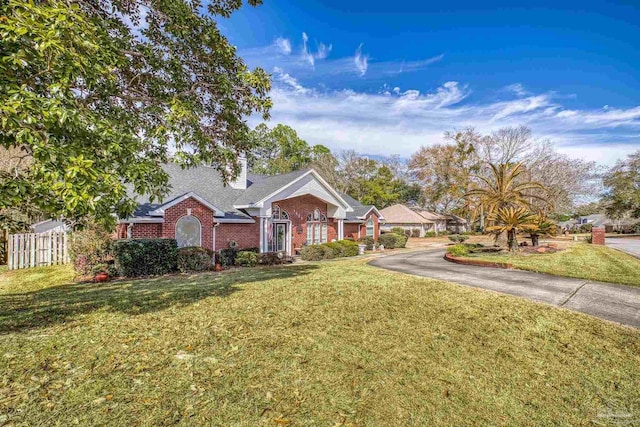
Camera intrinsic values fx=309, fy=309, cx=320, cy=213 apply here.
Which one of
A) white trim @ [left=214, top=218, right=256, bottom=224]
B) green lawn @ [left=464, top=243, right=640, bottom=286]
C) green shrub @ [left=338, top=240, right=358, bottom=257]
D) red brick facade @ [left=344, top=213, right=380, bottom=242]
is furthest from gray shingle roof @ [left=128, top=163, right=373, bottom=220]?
green lawn @ [left=464, top=243, right=640, bottom=286]

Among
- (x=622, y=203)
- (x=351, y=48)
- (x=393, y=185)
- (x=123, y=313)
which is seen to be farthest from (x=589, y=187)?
(x=123, y=313)

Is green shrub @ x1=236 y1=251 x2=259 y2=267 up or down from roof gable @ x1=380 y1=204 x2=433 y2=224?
down

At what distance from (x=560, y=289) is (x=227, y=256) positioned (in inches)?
528

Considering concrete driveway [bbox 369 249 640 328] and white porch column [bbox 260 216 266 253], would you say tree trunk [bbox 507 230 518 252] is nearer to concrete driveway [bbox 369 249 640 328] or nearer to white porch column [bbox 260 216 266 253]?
concrete driveway [bbox 369 249 640 328]

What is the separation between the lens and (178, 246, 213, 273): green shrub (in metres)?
13.3

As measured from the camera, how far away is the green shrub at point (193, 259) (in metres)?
13.3

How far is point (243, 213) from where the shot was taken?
19359mm

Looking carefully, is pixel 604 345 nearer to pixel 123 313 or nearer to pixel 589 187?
pixel 123 313

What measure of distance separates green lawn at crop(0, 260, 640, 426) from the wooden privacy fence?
9.10 meters

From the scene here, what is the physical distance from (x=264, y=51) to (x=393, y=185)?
41.3 meters

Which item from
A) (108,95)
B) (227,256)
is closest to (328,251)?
(227,256)

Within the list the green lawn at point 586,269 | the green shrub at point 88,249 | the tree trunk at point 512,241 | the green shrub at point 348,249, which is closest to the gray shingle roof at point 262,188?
the green shrub at point 348,249

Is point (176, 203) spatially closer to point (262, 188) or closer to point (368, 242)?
point (262, 188)

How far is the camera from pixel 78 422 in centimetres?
310
